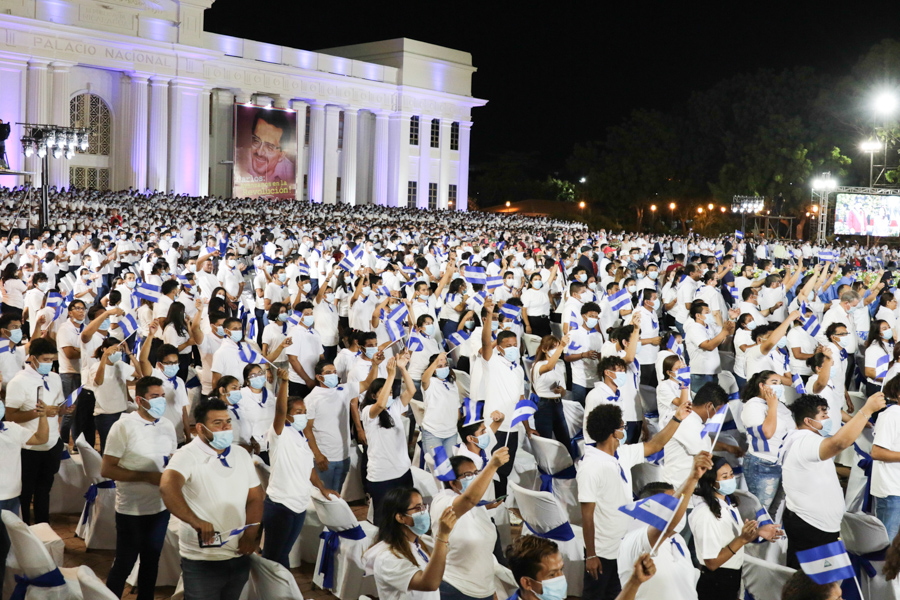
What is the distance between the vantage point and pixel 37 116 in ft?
144

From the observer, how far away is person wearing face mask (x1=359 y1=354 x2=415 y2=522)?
7312 millimetres

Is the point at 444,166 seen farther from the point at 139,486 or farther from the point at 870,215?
the point at 139,486

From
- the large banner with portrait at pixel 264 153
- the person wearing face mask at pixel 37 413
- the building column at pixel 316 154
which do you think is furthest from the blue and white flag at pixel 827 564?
the building column at pixel 316 154

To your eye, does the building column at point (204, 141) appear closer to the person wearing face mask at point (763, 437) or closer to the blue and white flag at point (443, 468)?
the person wearing face mask at point (763, 437)

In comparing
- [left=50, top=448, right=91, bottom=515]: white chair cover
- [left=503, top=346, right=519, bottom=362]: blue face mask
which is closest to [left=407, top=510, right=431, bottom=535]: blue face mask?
[left=503, top=346, right=519, bottom=362]: blue face mask

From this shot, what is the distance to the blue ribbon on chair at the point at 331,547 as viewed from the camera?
6.73 m

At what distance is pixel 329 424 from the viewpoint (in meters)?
7.74

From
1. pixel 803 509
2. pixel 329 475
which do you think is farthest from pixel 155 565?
pixel 803 509

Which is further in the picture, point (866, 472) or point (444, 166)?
point (444, 166)

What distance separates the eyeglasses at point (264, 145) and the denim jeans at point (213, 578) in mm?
49795

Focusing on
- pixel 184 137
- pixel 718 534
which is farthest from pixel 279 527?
pixel 184 137

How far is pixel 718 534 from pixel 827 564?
1285 mm

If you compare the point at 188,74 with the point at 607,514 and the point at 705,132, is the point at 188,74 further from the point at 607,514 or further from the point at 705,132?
the point at 607,514

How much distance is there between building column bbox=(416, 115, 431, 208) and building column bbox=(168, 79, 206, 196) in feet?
60.9
